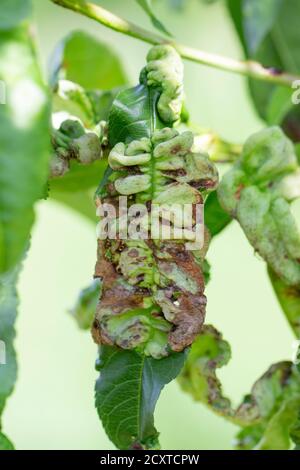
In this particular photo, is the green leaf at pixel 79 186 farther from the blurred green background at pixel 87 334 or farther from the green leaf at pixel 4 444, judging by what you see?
the blurred green background at pixel 87 334

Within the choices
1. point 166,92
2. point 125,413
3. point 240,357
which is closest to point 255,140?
point 166,92

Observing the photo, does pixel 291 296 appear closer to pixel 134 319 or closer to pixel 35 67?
pixel 134 319

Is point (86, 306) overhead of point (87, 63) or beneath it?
beneath

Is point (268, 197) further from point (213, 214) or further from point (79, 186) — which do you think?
point (79, 186)

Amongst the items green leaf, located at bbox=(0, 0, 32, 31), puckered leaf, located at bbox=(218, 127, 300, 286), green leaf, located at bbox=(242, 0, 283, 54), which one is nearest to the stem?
puckered leaf, located at bbox=(218, 127, 300, 286)

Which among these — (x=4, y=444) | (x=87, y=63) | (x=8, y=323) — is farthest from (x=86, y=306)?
(x=87, y=63)
